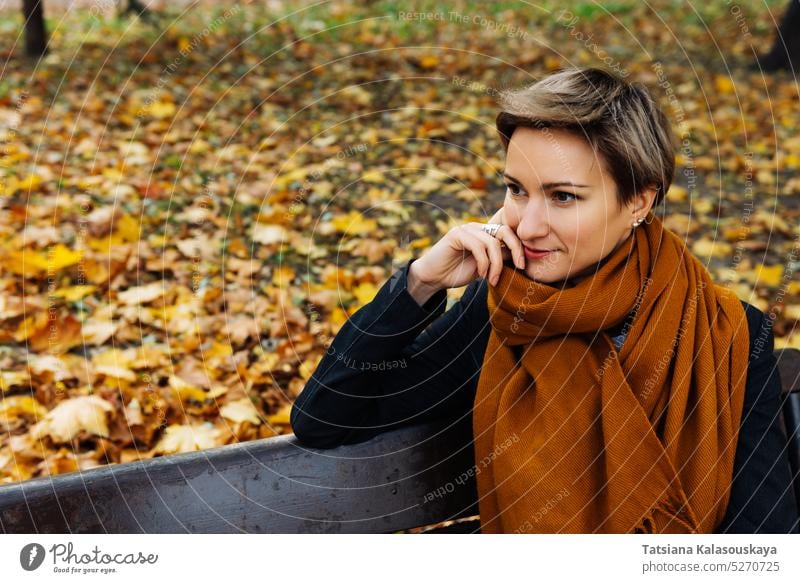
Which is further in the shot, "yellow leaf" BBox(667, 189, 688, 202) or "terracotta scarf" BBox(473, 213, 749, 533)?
"yellow leaf" BBox(667, 189, 688, 202)

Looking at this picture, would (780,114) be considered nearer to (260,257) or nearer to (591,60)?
(591,60)

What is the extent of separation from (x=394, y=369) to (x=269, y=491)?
0.38 metres

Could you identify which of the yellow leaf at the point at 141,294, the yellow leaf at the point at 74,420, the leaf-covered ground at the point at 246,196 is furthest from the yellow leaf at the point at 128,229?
the yellow leaf at the point at 74,420

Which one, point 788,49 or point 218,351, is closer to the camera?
point 218,351

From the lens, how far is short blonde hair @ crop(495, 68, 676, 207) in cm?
168

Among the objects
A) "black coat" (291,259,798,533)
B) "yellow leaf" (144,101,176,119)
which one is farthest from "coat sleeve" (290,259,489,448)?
"yellow leaf" (144,101,176,119)

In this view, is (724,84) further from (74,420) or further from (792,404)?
(74,420)

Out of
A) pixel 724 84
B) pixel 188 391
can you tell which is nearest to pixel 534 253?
pixel 188 391

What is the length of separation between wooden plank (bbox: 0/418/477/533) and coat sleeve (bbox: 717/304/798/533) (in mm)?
594

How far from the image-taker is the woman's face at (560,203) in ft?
5.54

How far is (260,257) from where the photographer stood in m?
3.76

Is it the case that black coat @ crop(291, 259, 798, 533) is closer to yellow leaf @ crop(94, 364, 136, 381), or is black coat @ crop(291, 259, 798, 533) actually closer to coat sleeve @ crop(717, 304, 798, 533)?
coat sleeve @ crop(717, 304, 798, 533)

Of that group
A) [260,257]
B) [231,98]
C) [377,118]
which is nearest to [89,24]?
[231,98]

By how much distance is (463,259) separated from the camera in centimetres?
180
